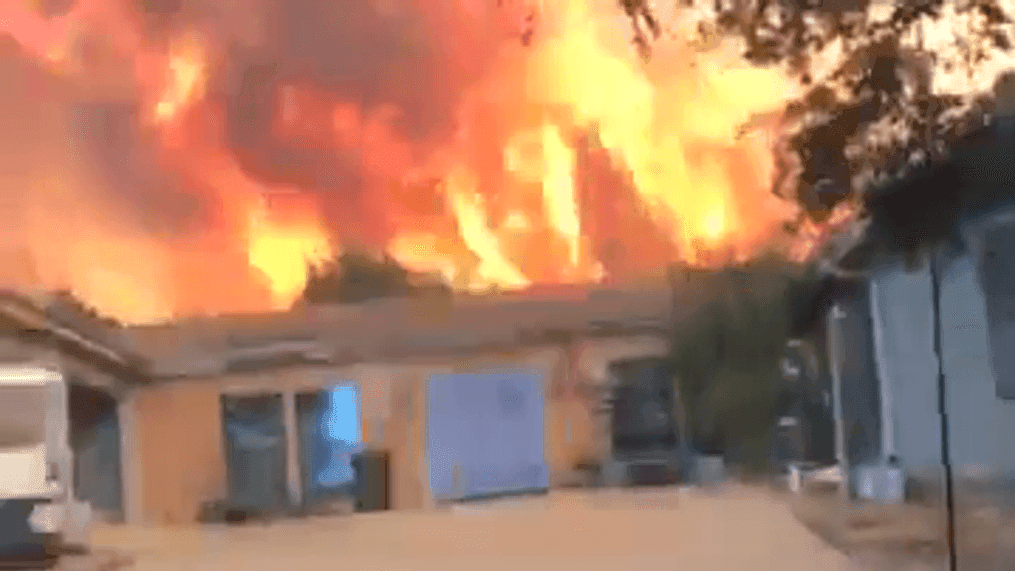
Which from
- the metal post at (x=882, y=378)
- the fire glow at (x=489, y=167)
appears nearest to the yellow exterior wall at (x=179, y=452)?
the fire glow at (x=489, y=167)

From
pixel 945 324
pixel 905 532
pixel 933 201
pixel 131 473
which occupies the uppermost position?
pixel 933 201

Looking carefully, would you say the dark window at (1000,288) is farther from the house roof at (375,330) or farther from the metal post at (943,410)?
the house roof at (375,330)

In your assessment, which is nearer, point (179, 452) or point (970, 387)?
point (179, 452)

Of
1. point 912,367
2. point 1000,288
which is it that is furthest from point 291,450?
point 1000,288

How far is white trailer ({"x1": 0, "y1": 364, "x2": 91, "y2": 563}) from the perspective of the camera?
1284mm

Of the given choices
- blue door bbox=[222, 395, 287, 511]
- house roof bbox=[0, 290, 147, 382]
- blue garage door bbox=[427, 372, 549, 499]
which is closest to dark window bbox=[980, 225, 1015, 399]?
blue garage door bbox=[427, 372, 549, 499]

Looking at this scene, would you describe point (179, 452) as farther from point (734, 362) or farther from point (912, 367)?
point (912, 367)

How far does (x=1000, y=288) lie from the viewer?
4.70 feet

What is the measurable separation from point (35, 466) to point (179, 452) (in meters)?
0.15

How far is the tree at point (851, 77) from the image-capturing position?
1403 millimetres

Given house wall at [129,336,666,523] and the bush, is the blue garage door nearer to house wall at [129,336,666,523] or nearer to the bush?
house wall at [129,336,666,523]

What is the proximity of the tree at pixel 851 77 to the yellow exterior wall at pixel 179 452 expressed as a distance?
26.3 inches

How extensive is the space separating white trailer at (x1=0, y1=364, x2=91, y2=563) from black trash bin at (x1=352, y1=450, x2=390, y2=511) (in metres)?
0.30

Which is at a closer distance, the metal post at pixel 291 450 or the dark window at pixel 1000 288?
the metal post at pixel 291 450
